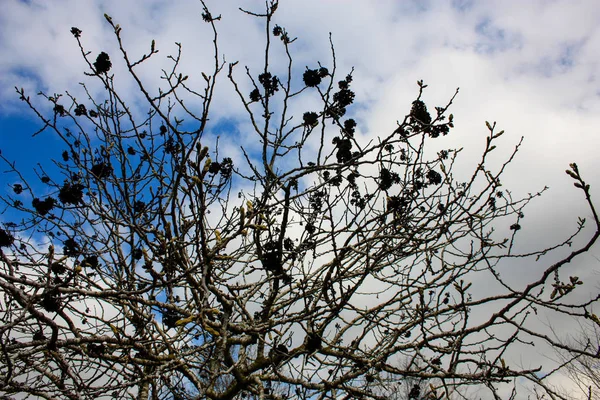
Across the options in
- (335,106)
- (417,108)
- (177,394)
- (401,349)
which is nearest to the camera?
(417,108)

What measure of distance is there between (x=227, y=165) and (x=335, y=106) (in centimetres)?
164

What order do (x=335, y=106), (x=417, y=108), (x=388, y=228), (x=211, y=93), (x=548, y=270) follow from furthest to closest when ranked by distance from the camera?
(x=388, y=228) → (x=335, y=106) → (x=417, y=108) → (x=211, y=93) → (x=548, y=270)

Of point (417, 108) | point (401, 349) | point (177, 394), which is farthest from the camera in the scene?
point (177, 394)

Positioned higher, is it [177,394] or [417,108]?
[417,108]

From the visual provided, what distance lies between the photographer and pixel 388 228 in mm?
4121

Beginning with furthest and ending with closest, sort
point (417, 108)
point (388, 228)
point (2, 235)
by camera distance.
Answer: point (388, 228) → point (417, 108) → point (2, 235)

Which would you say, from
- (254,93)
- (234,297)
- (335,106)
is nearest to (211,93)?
(254,93)

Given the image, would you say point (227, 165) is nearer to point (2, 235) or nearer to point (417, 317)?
point (2, 235)

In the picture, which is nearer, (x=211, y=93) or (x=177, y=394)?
(x=211, y=93)

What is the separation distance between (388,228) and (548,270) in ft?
7.04

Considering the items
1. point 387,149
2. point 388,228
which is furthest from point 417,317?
point 387,149

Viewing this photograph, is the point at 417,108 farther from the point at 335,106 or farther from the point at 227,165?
the point at 227,165

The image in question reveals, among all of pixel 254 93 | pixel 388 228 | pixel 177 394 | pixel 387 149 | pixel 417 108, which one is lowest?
pixel 177 394

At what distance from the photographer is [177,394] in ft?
14.4
